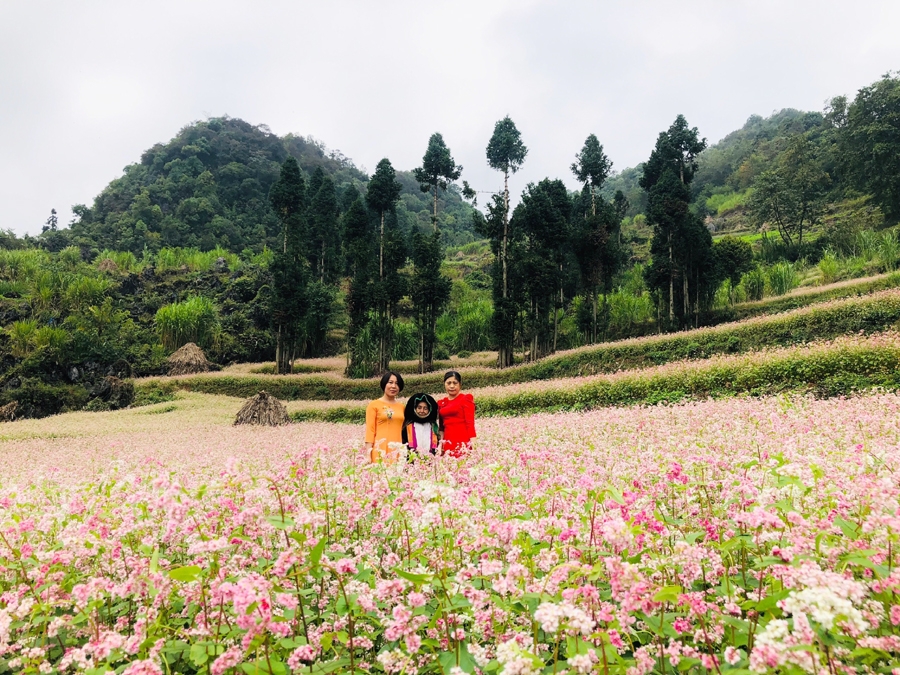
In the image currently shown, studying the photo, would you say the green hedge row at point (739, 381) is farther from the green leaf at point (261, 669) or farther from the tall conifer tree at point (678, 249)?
the tall conifer tree at point (678, 249)

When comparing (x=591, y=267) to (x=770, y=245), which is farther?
(x=770, y=245)

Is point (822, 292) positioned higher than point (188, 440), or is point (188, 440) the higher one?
point (822, 292)

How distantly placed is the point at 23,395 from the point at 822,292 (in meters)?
35.2

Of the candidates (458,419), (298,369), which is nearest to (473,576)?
(458,419)

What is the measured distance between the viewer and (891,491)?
1.95 m

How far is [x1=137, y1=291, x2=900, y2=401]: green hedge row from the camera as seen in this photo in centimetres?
1326

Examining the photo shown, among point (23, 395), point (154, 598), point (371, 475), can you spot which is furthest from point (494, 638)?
point (23, 395)

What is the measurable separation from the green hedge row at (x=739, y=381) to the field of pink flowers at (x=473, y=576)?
8.47m

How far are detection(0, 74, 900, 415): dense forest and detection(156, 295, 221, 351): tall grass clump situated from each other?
10cm

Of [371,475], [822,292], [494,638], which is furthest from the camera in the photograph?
[822,292]

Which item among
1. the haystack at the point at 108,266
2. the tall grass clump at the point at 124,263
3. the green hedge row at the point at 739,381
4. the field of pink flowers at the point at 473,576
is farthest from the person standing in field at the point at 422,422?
the haystack at the point at 108,266

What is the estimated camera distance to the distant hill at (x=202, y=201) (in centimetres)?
5462

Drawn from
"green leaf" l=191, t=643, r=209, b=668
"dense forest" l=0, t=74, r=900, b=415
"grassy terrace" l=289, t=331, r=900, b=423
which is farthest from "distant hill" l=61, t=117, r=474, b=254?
"green leaf" l=191, t=643, r=209, b=668

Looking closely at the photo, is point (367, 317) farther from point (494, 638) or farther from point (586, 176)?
point (494, 638)
